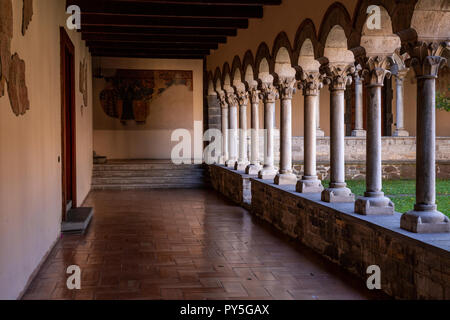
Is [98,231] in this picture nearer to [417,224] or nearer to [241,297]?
[241,297]

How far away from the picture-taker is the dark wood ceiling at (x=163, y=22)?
7406 mm

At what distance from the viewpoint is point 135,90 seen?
45.1ft

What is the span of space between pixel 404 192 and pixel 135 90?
24.4 ft

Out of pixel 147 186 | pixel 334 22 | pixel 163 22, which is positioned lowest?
pixel 147 186

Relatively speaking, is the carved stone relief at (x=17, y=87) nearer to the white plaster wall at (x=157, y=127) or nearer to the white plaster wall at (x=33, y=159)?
the white plaster wall at (x=33, y=159)

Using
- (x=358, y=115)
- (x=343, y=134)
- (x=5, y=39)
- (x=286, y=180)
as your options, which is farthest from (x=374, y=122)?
(x=358, y=115)

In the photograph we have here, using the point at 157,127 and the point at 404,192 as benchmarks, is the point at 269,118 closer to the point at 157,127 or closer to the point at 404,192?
Answer: the point at 404,192

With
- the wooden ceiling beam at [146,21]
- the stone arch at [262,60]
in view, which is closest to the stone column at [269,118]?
the stone arch at [262,60]

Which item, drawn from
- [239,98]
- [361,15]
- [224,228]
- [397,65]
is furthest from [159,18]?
[397,65]

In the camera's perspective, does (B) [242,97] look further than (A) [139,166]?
No

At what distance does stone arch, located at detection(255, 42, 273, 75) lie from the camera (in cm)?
762

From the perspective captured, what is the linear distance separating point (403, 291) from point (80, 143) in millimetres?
6577

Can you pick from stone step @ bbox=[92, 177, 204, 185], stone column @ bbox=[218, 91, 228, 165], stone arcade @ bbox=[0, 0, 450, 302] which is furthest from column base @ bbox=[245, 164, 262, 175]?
stone step @ bbox=[92, 177, 204, 185]

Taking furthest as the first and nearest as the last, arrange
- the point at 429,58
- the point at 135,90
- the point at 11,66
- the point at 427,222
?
the point at 135,90 < the point at 429,58 < the point at 427,222 < the point at 11,66
